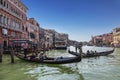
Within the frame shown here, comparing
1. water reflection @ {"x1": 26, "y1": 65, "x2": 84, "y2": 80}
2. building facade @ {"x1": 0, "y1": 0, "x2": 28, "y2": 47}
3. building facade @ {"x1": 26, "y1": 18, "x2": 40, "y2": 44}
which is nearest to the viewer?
water reflection @ {"x1": 26, "y1": 65, "x2": 84, "y2": 80}

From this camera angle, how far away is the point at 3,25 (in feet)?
81.8

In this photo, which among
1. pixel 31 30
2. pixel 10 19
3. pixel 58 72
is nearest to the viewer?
pixel 58 72

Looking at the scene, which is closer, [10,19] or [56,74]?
[56,74]

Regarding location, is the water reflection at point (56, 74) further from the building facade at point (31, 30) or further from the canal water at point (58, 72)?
the building facade at point (31, 30)

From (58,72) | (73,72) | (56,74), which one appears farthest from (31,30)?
(56,74)

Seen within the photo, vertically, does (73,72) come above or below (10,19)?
below

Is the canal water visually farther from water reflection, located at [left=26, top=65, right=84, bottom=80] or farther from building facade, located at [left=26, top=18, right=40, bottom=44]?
building facade, located at [left=26, top=18, right=40, bottom=44]

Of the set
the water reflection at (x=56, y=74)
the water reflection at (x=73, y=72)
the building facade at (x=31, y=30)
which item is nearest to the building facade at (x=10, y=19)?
the building facade at (x=31, y=30)

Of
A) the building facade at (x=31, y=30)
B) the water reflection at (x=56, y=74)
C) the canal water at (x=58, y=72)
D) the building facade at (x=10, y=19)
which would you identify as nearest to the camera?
the water reflection at (x=56, y=74)

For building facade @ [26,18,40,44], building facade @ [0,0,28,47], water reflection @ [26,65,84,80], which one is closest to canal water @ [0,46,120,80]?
water reflection @ [26,65,84,80]

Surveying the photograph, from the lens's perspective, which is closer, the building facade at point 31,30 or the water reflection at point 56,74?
the water reflection at point 56,74

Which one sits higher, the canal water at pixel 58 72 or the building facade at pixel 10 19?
the building facade at pixel 10 19

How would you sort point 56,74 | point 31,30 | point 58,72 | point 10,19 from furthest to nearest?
1. point 31,30
2. point 10,19
3. point 58,72
4. point 56,74

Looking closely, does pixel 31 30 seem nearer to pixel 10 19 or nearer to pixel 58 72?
pixel 10 19
